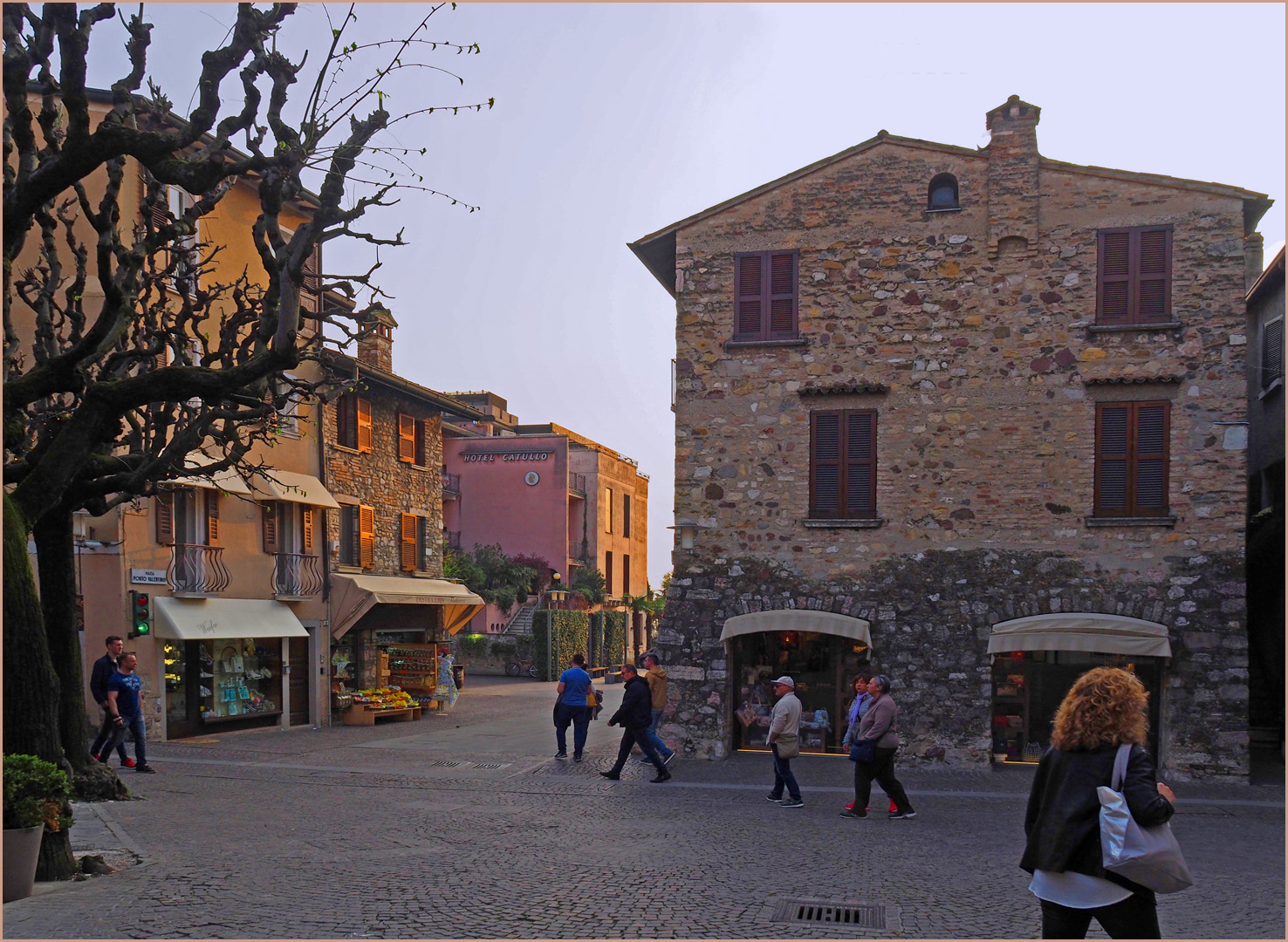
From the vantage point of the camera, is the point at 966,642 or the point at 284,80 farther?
the point at 966,642

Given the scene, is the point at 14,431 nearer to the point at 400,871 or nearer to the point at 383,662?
the point at 400,871

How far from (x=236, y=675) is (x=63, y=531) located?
32.5 feet

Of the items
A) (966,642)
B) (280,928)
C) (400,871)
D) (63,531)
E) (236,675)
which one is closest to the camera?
(280,928)

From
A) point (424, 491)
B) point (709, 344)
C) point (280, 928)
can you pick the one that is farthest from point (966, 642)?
point (424, 491)

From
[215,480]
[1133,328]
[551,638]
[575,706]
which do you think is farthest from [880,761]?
[551,638]

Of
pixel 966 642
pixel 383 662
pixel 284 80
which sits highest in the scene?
pixel 284 80

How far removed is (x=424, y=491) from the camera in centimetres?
2969

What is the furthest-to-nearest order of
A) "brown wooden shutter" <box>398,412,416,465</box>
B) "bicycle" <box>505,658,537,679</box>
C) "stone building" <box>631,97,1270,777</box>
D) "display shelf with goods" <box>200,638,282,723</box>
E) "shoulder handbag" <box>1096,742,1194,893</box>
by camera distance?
"bicycle" <box>505,658,537,679</box>
"brown wooden shutter" <box>398,412,416,465</box>
"display shelf with goods" <box>200,638,282,723</box>
"stone building" <box>631,97,1270,777</box>
"shoulder handbag" <box>1096,742,1194,893</box>

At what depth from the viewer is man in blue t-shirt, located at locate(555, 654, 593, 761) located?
17766 mm

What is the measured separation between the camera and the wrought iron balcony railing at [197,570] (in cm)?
2045

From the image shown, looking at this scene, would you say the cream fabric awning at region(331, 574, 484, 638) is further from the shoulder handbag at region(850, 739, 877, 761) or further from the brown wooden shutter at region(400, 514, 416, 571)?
the shoulder handbag at region(850, 739, 877, 761)

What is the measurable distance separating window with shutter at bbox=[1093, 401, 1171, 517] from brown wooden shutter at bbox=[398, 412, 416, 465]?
16.8 m

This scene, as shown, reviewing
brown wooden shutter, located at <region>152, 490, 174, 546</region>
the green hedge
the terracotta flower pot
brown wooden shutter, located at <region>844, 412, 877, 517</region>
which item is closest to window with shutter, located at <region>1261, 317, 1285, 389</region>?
brown wooden shutter, located at <region>844, 412, 877, 517</region>

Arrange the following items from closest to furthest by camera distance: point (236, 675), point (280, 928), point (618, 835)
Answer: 1. point (280, 928)
2. point (618, 835)
3. point (236, 675)
